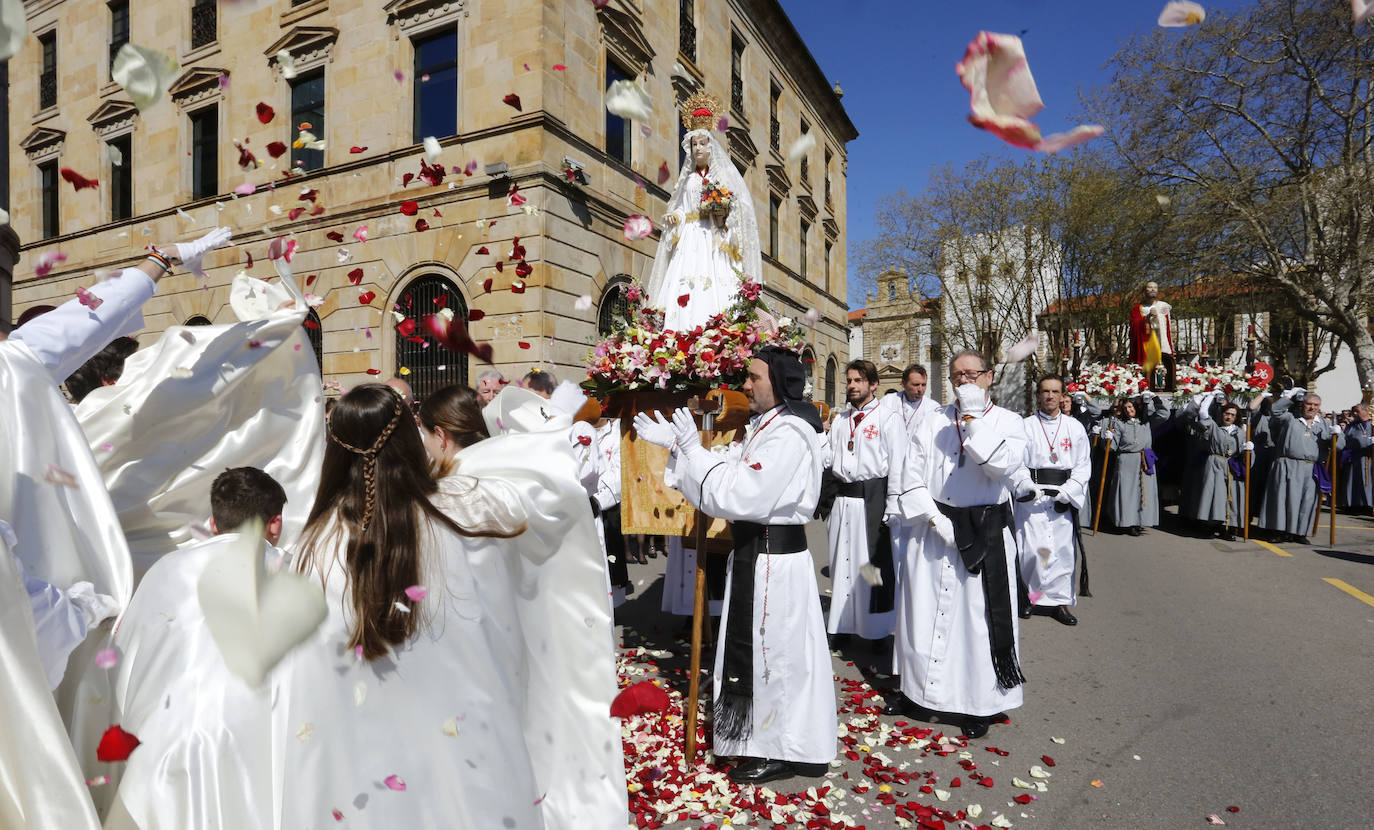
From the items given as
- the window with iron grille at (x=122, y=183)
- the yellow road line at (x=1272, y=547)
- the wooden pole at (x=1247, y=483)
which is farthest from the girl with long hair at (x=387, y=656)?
the window with iron grille at (x=122, y=183)

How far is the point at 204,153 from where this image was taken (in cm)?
1673

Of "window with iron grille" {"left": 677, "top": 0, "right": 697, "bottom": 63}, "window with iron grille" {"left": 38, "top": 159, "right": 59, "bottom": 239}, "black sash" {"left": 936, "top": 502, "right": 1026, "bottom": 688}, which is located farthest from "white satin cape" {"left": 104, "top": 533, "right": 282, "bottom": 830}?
"window with iron grille" {"left": 38, "top": 159, "right": 59, "bottom": 239}

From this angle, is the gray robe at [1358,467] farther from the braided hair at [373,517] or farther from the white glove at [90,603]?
the white glove at [90,603]

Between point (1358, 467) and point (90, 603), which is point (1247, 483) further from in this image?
point (90, 603)

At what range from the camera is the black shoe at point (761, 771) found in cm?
346

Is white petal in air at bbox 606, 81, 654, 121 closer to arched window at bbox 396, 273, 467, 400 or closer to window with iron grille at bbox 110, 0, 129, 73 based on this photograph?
arched window at bbox 396, 273, 467, 400

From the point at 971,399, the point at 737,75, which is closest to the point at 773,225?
the point at 737,75

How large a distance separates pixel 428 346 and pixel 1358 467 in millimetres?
17985

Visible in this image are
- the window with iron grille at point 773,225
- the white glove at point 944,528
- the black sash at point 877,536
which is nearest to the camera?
the white glove at point 944,528

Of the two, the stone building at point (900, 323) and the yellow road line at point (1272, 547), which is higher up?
the stone building at point (900, 323)

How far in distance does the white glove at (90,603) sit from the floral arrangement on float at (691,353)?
2.34 m

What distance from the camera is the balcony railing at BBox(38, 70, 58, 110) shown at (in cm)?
1950

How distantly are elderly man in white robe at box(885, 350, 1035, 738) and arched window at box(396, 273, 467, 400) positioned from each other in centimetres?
1053

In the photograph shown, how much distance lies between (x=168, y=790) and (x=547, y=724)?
42.2 inches
